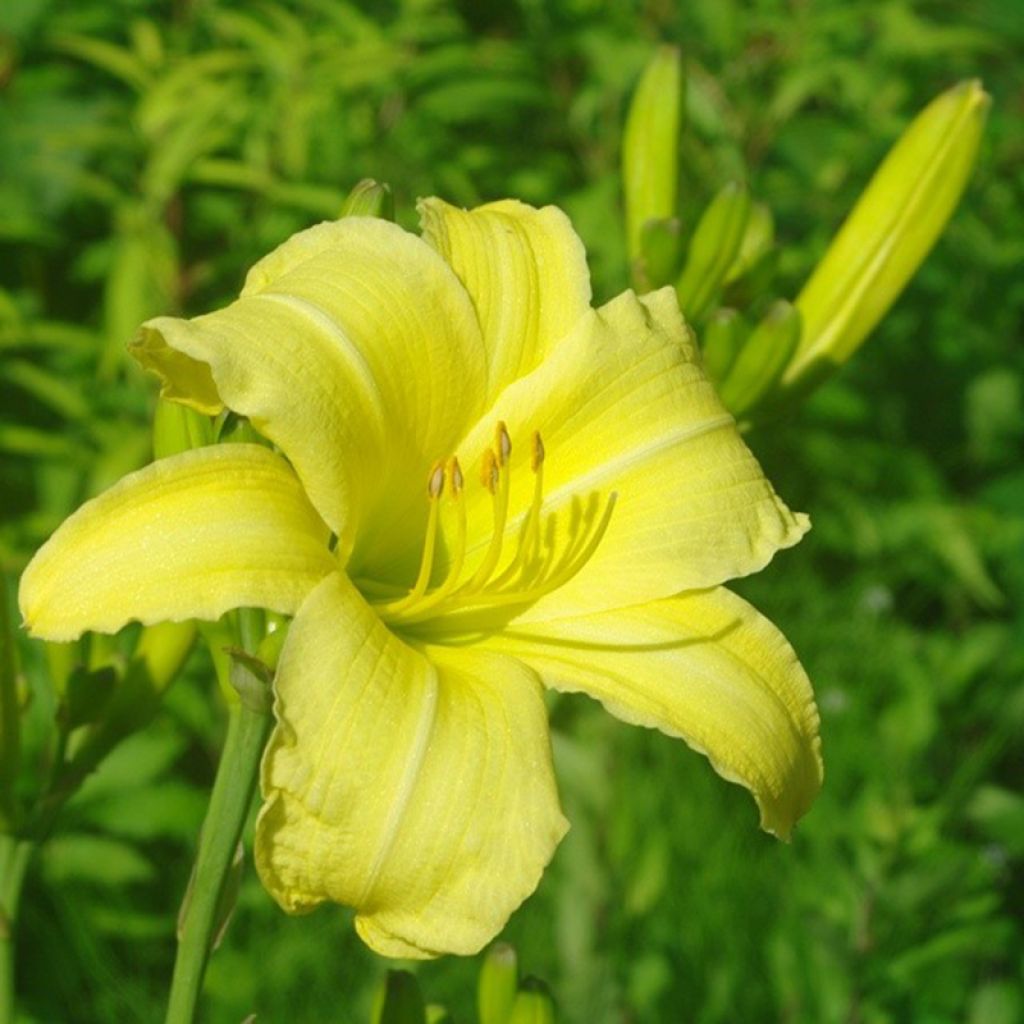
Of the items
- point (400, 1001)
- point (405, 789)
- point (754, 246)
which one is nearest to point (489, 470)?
point (405, 789)

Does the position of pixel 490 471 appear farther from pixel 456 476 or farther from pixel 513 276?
pixel 513 276

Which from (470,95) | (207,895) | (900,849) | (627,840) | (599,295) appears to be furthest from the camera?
(599,295)

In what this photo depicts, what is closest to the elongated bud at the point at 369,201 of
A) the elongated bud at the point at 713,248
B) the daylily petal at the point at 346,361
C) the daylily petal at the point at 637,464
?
the daylily petal at the point at 346,361

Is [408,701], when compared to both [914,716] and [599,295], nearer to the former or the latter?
[914,716]

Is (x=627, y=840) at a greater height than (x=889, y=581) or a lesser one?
greater

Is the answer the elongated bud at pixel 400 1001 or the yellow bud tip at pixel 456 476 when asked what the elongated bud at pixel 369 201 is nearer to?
the yellow bud tip at pixel 456 476

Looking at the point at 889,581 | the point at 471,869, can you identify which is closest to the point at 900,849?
the point at 471,869
